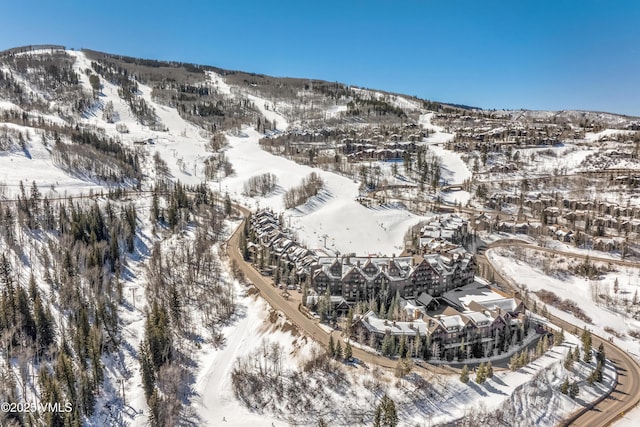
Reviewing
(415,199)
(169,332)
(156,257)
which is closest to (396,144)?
(415,199)

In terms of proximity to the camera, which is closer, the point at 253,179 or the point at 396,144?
the point at 253,179

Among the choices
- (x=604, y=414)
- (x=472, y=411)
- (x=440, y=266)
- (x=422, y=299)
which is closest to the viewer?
(x=472, y=411)

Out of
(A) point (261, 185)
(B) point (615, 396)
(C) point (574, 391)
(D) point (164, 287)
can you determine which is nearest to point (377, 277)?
(C) point (574, 391)

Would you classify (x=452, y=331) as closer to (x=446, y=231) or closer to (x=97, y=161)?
(x=446, y=231)

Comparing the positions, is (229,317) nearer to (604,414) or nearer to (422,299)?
(422,299)

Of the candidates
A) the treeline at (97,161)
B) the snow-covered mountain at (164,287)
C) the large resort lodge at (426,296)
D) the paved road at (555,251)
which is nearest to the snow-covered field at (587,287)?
the paved road at (555,251)

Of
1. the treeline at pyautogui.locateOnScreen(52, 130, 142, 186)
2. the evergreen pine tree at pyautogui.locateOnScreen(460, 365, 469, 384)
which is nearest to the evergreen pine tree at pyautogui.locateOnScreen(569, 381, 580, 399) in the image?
the evergreen pine tree at pyautogui.locateOnScreen(460, 365, 469, 384)
